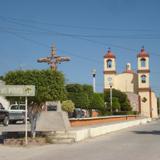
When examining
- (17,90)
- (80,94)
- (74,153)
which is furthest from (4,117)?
(80,94)

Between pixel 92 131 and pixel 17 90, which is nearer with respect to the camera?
pixel 17 90

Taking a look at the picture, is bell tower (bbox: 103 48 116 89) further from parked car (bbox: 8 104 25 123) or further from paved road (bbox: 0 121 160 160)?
paved road (bbox: 0 121 160 160)

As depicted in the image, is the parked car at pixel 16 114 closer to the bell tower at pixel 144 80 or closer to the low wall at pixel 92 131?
the low wall at pixel 92 131

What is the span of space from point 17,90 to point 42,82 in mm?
1293

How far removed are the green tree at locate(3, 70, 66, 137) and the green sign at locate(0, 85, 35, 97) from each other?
0.79 meters

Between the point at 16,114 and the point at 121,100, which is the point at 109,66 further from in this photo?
the point at 16,114

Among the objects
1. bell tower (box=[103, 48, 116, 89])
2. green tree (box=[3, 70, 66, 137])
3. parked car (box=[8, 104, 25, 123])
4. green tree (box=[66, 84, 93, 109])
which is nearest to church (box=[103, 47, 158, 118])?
bell tower (box=[103, 48, 116, 89])

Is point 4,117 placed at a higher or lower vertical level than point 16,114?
lower

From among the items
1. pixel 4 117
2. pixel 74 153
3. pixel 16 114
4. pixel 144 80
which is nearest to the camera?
pixel 74 153

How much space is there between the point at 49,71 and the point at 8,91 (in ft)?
6.90

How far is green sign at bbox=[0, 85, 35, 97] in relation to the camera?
62.8 ft

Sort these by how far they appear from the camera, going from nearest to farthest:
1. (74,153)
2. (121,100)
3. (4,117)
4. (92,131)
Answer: (74,153)
(92,131)
(4,117)
(121,100)

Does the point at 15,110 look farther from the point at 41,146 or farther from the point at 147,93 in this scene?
the point at 147,93

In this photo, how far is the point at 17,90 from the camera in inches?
763
